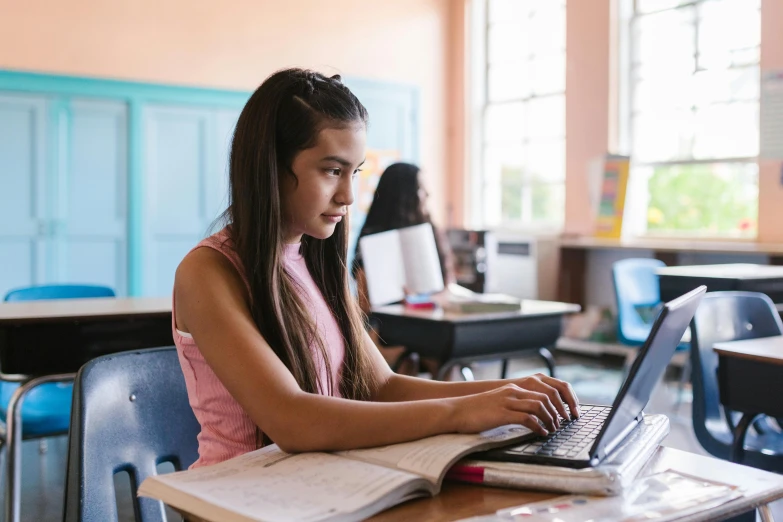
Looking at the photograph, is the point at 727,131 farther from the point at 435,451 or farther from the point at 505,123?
the point at 435,451

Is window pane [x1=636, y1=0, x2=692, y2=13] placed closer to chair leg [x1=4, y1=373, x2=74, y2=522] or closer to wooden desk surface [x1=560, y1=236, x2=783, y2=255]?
wooden desk surface [x1=560, y1=236, x2=783, y2=255]

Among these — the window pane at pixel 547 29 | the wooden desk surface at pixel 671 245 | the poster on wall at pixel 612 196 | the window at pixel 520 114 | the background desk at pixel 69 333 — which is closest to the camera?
the background desk at pixel 69 333

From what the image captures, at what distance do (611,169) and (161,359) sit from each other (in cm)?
521

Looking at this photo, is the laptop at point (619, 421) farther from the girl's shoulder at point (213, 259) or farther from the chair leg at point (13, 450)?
the chair leg at point (13, 450)

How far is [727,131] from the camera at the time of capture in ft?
18.3

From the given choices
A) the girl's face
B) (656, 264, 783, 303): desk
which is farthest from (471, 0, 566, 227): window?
the girl's face

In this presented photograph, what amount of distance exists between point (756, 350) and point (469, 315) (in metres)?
1.22

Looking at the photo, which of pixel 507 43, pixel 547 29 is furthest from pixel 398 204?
pixel 507 43

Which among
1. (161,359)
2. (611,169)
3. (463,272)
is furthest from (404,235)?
(611,169)

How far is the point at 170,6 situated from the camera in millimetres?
6133

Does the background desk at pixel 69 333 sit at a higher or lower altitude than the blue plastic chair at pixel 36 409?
higher

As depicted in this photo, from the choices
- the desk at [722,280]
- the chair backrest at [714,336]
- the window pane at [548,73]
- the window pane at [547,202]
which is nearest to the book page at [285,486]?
the chair backrest at [714,336]

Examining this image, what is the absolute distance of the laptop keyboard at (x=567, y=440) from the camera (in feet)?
3.13

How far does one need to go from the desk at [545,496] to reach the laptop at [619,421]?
49mm
